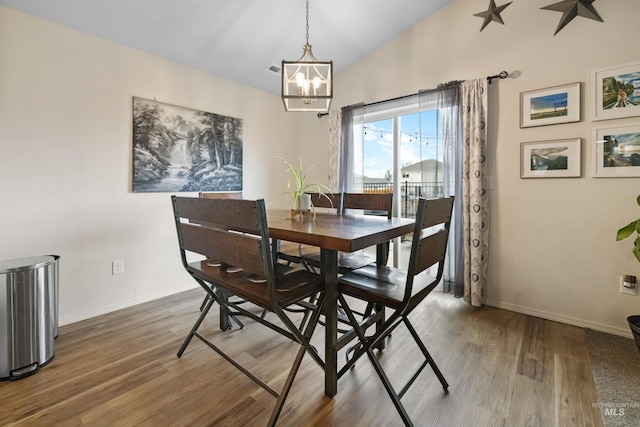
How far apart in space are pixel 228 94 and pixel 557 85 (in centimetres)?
314

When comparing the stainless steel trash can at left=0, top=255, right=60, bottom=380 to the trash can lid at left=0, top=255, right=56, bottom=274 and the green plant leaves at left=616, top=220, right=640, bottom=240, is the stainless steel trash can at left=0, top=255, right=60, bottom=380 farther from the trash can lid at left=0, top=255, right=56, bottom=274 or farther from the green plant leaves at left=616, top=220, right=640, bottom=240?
the green plant leaves at left=616, top=220, right=640, bottom=240

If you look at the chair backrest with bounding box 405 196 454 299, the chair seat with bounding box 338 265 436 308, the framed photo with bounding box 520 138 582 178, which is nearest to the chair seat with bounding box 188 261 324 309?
the chair seat with bounding box 338 265 436 308

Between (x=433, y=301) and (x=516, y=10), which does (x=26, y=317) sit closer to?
(x=433, y=301)

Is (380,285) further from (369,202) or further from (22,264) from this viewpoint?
(22,264)

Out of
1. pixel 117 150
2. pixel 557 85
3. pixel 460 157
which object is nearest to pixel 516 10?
pixel 557 85

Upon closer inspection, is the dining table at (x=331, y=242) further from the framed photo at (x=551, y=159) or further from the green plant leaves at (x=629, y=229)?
the framed photo at (x=551, y=159)

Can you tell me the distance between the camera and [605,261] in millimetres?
2234

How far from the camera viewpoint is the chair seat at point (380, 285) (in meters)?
1.39

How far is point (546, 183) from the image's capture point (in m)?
2.45

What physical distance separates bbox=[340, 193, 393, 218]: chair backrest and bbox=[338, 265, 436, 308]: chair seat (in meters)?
0.62

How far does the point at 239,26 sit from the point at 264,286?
2455mm

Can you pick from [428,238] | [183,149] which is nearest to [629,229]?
[428,238]

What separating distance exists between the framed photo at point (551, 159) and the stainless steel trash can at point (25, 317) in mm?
3618

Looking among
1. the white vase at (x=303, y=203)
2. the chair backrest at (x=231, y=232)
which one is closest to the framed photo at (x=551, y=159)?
the white vase at (x=303, y=203)
